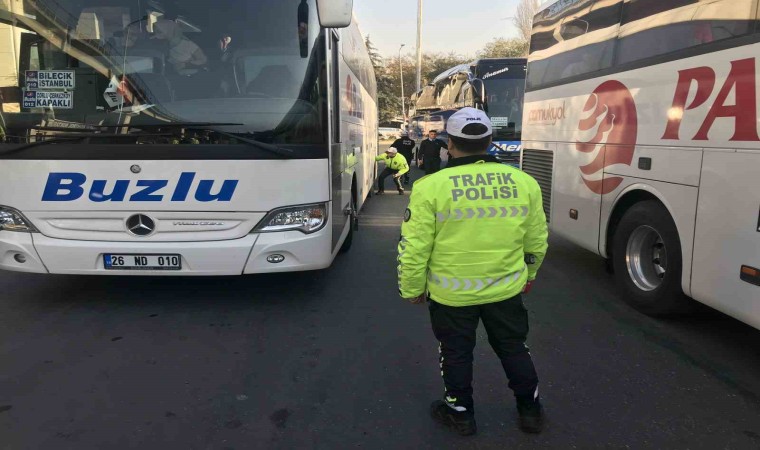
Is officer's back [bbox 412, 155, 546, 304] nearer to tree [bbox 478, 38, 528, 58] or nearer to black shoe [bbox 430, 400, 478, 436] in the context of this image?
black shoe [bbox 430, 400, 478, 436]

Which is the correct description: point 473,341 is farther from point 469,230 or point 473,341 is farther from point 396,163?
point 396,163

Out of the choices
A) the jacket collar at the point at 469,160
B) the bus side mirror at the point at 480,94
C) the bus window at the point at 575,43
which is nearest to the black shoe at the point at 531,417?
the jacket collar at the point at 469,160

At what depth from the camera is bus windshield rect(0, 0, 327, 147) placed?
4.21 meters

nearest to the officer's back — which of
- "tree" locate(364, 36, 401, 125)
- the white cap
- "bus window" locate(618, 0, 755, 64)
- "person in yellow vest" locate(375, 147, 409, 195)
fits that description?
the white cap

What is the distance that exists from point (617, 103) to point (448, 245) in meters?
3.07

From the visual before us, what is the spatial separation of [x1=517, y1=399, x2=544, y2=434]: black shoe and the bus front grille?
155 inches

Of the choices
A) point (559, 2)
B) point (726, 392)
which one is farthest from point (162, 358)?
point (559, 2)

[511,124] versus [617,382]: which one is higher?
[511,124]

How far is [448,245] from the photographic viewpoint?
8.95ft

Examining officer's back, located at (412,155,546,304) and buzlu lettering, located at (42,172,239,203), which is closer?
officer's back, located at (412,155,546,304)

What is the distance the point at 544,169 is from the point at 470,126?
4.13 metres

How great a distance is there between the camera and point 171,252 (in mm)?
4352

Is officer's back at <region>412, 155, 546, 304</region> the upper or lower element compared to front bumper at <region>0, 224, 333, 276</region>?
upper

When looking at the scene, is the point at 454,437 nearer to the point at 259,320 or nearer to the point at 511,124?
the point at 259,320
